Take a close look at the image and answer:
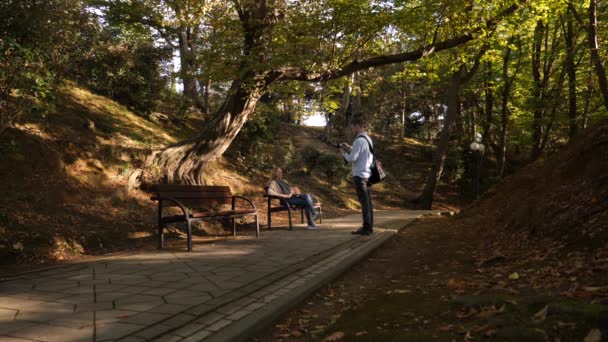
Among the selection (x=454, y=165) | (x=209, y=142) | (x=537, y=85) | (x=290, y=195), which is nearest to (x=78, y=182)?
(x=209, y=142)

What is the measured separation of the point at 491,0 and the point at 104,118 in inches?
442

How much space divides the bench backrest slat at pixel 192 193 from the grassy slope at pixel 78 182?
0.80 m

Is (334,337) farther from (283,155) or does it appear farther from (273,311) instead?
(283,155)

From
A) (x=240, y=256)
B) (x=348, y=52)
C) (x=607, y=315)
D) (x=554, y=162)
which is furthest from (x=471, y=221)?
(x=607, y=315)

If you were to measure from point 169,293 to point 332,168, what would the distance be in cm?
1595

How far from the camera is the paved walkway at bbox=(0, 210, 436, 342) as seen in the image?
9.76 feet

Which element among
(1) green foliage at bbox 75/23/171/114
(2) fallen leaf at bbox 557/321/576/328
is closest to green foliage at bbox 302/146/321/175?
(1) green foliage at bbox 75/23/171/114

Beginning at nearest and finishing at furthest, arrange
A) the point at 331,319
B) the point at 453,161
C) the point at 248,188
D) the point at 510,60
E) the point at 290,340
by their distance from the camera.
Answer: the point at 290,340
the point at 331,319
the point at 248,188
the point at 510,60
the point at 453,161

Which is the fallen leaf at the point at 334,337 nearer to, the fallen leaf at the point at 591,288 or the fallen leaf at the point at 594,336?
the fallen leaf at the point at 594,336

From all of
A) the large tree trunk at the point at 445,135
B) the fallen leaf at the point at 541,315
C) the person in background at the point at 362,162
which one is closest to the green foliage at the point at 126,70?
the person in background at the point at 362,162

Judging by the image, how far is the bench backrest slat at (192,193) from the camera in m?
7.07

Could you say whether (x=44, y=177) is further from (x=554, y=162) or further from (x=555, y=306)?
(x=554, y=162)

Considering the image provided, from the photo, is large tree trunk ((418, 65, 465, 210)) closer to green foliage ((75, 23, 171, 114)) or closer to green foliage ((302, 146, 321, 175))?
green foliage ((302, 146, 321, 175))

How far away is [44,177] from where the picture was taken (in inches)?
318
